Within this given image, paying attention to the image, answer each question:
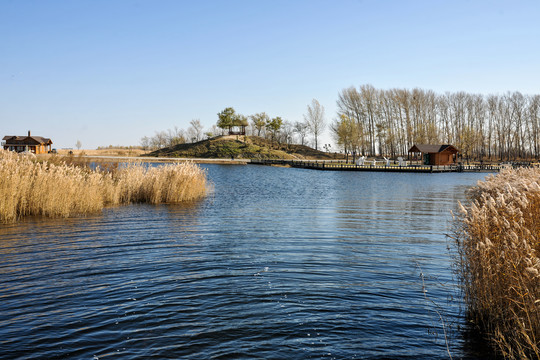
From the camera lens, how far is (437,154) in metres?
80.3

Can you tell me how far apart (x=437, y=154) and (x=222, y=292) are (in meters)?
79.0

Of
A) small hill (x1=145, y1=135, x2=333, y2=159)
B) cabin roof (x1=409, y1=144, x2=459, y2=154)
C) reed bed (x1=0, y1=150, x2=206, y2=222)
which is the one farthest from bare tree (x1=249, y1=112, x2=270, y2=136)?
reed bed (x1=0, y1=150, x2=206, y2=222)

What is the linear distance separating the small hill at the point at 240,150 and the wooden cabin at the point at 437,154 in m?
42.3

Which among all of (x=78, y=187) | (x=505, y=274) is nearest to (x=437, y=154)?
(x=78, y=187)

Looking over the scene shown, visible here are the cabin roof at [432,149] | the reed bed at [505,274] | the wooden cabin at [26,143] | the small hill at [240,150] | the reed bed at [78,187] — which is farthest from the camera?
the small hill at [240,150]

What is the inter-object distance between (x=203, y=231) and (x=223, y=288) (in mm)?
7038

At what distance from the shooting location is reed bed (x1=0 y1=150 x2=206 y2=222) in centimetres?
1643

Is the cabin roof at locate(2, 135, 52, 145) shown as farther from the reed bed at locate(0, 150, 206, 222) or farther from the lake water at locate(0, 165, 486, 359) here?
the lake water at locate(0, 165, 486, 359)

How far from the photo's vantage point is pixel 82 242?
13.1 m

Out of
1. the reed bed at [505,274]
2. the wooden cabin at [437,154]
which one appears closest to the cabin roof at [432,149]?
the wooden cabin at [437,154]

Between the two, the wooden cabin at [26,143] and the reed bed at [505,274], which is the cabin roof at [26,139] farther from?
the reed bed at [505,274]

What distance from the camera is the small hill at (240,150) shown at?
11800 centimetres

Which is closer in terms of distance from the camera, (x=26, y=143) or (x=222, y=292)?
(x=222, y=292)

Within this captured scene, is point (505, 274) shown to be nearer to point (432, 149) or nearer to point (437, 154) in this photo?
point (437, 154)
